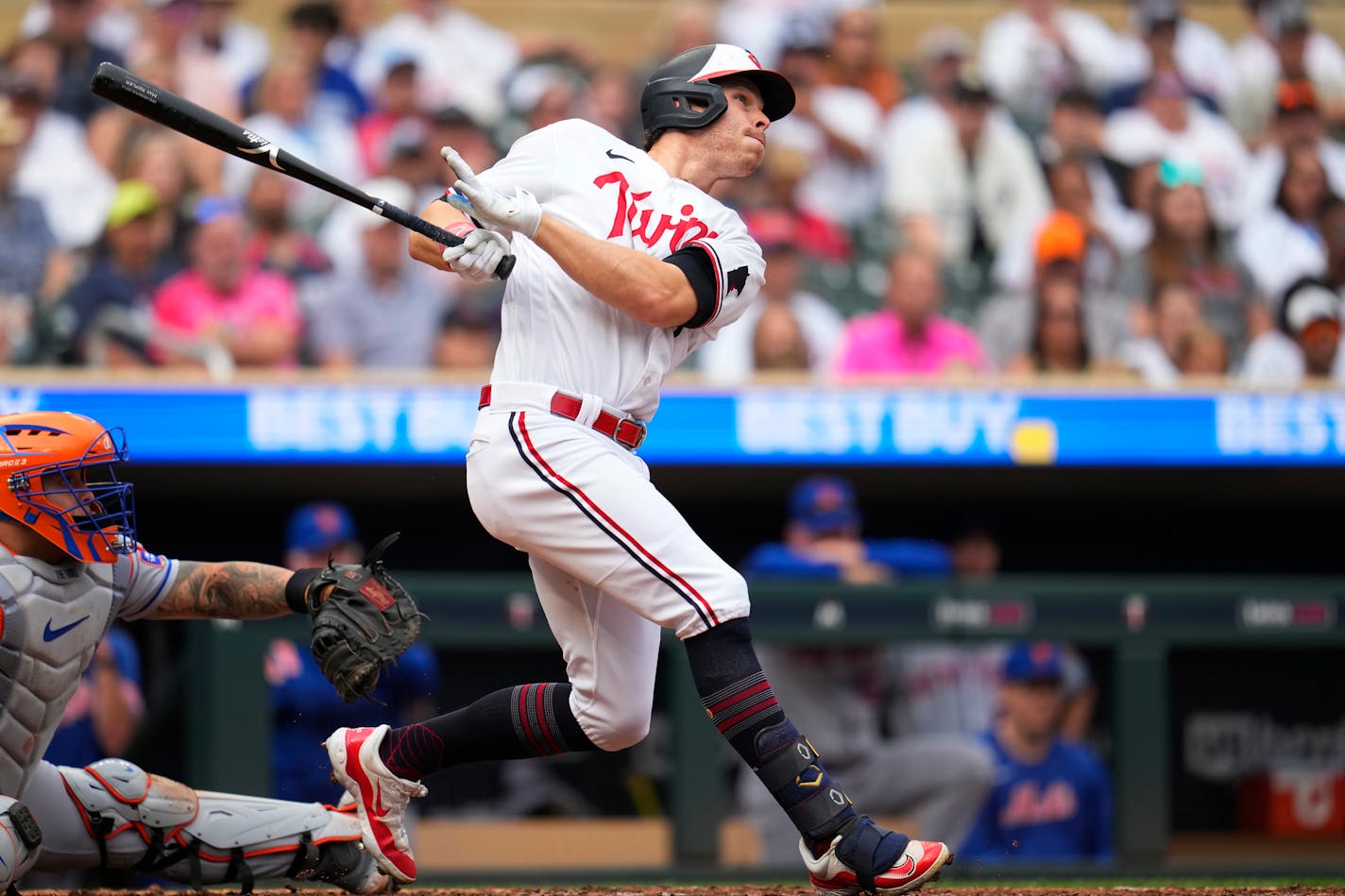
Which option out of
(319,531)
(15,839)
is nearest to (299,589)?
(15,839)

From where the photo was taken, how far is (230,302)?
22.6 ft

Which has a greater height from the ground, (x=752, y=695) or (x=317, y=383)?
(x=317, y=383)

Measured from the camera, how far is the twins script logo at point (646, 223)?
3.25 meters

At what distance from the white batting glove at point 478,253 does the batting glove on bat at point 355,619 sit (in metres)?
0.56

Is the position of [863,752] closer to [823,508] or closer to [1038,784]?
[1038,784]

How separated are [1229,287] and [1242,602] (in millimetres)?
2497

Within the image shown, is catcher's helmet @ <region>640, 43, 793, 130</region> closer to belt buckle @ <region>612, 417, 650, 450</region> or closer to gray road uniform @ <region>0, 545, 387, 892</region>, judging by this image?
belt buckle @ <region>612, 417, 650, 450</region>

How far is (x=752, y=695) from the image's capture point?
309 cm

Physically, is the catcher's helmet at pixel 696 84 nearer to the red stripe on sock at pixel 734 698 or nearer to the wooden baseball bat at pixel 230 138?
the wooden baseball bat at pixel 230 138

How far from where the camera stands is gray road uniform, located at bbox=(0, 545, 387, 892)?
3.29 m

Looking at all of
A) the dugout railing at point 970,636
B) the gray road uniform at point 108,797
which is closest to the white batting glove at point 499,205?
the gray road uniform at point 108,797

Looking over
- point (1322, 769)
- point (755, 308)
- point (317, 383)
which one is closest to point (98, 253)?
point (317, 383)

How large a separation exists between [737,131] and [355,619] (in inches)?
48.1

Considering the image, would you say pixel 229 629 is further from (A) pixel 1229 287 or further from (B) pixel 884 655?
(A) pixel 1229 287
